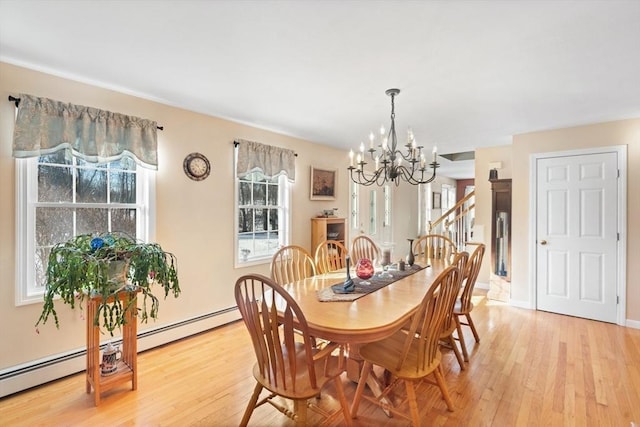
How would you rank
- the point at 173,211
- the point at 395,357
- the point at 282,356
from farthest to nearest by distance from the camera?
the point at 173,211 < the point at 395,357 < the point at 282,356

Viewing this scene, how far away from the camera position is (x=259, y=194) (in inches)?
154

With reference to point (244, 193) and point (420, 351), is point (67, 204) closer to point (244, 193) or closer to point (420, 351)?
point (244, 193)

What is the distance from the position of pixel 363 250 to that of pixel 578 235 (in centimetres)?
259

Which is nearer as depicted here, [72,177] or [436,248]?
[72,177]

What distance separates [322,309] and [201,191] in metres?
2.09

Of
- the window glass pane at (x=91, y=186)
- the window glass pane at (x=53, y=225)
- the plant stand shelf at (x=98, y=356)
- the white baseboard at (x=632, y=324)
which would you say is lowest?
the white baseboard at (x=632, y=324)

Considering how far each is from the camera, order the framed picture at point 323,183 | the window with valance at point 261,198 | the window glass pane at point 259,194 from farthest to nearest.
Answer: the framed picture at point 323,183 < the window glass pane at point 259,194 < the window with valance at point 261,198

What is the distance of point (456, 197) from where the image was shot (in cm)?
977

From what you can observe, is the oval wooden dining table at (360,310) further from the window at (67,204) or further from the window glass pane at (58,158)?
the window glass pane at (58,158)

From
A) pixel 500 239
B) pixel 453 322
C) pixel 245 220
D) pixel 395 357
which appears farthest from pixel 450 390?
pixel 500 239

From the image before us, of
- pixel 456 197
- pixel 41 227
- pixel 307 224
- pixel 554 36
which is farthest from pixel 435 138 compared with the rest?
pixel 456 197

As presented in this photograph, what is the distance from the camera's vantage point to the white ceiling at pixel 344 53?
64.1 inches

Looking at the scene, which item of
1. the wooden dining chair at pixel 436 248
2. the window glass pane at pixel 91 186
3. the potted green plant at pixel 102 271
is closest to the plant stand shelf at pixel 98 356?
the potted green plant at pixel 102 271

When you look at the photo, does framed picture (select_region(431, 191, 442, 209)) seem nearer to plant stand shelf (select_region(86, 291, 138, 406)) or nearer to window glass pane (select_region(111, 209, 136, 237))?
window glass pane (select_region(111, 209, 136, 237))
